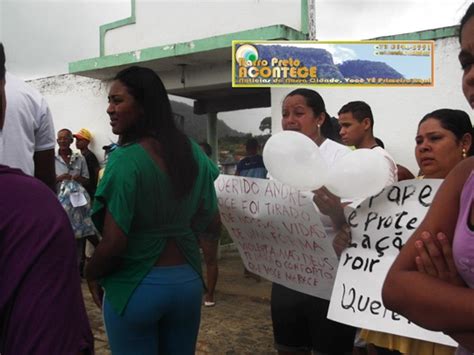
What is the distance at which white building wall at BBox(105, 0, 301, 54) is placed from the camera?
558cm

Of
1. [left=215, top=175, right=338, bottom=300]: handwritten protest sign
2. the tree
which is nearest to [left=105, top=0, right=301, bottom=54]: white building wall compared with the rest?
the tree

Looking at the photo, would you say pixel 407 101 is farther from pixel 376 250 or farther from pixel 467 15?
pixel 467 15

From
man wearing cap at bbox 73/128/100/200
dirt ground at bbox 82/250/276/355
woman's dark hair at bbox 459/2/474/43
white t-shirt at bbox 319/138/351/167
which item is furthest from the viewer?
man wearing cap at bbox 73/128/100/200

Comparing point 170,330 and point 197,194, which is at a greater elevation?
point 197,194

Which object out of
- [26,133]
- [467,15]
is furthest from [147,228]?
[467,15]

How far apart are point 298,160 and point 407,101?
350 centimetres


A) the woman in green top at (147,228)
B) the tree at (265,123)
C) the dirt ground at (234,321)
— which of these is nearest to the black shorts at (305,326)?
the woman in green top at (147,228)

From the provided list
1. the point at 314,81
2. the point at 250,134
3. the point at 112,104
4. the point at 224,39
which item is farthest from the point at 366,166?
the point at 250,134

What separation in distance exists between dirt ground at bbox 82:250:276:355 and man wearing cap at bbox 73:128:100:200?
4.21ft

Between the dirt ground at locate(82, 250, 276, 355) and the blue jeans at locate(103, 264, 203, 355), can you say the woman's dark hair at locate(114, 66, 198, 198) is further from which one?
the dirt ground at locate(82, 250, 276, 355)

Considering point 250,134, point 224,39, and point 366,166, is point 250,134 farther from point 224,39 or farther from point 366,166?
point 366,166

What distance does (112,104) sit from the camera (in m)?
1.99

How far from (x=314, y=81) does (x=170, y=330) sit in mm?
3932

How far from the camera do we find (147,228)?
1.87 m
